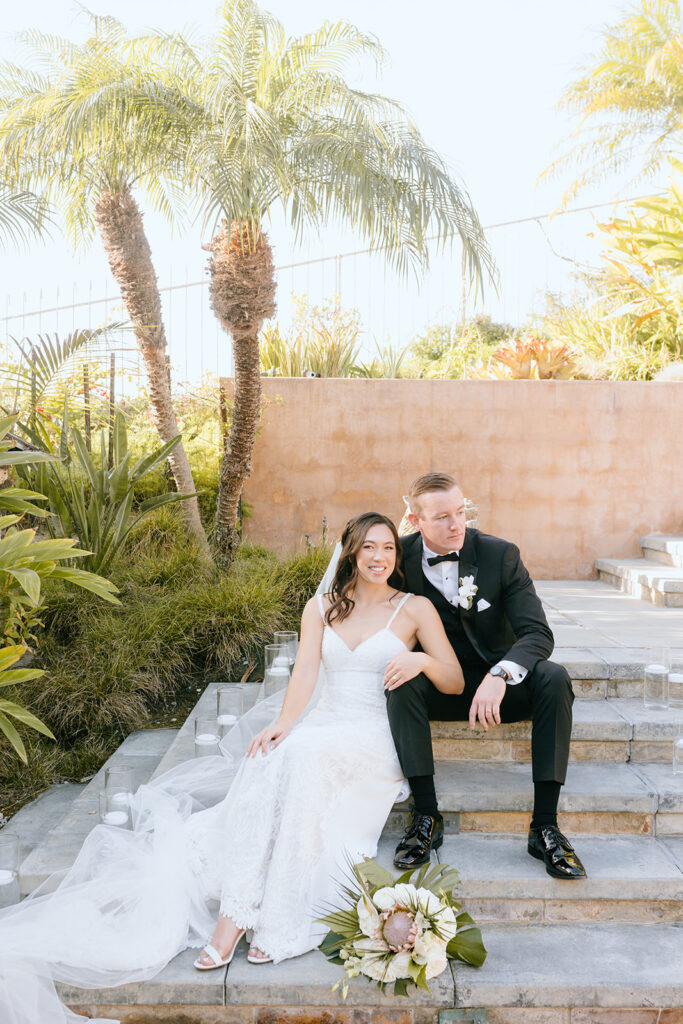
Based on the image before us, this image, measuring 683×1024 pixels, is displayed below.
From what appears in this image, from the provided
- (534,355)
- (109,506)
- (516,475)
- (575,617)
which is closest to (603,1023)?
(575,617)

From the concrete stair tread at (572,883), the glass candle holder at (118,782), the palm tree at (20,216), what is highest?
the palm tree at (20,216)

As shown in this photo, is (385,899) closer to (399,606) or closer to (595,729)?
(399,606)

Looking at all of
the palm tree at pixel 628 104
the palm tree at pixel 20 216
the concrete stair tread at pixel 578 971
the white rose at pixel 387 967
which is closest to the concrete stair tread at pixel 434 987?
the concrete stair tread at pixel 578 971

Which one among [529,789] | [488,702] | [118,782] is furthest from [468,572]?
[118,782]

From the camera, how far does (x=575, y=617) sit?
17.6 ft

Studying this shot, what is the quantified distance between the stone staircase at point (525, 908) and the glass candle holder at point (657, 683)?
10 centimetres

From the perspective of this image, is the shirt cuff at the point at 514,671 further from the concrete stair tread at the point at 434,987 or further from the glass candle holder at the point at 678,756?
the concrete stair tread at the point at 434,987

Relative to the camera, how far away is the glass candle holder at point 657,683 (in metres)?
3.83

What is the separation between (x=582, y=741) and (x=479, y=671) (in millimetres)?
592

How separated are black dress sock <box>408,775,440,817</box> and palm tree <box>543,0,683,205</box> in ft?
32.9

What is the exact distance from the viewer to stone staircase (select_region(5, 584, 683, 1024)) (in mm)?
2535

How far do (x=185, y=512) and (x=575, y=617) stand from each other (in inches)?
119

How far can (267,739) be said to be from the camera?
118 inches

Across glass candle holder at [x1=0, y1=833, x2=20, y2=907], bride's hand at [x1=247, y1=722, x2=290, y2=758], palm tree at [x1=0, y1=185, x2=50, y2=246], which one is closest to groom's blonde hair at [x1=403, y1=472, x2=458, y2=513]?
bride's hand at [x1=247, y1=722, x2=290, y2=758]
